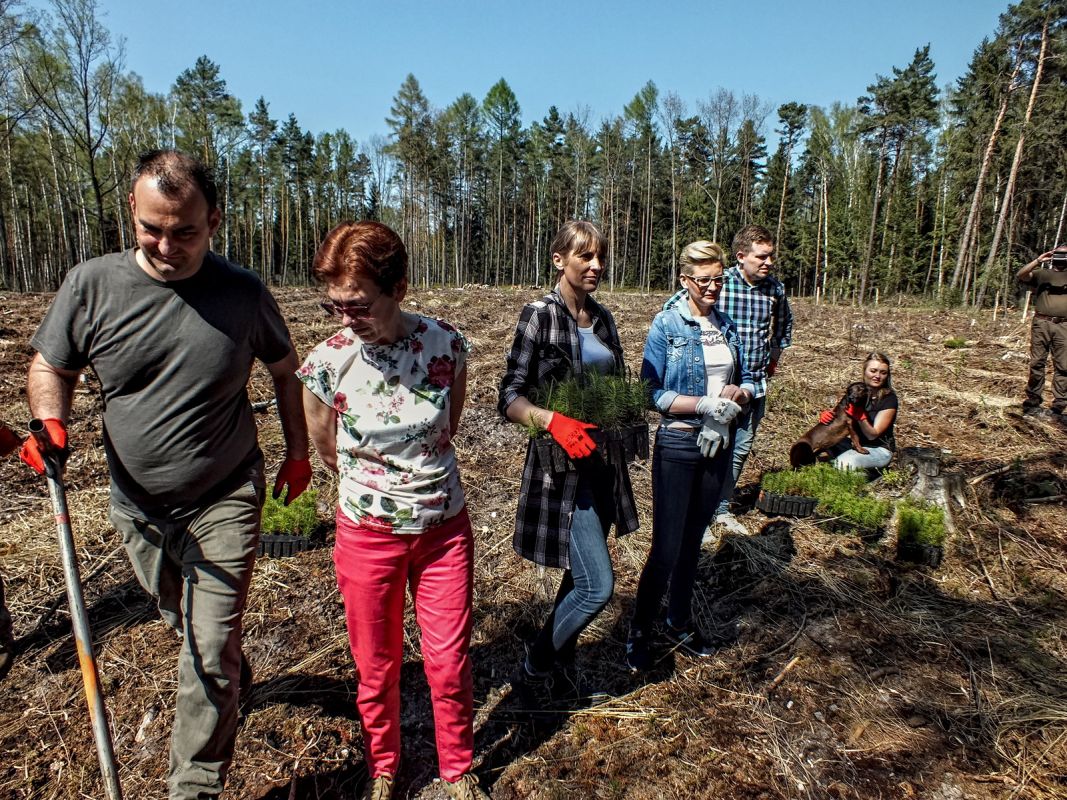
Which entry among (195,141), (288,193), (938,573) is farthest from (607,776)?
(288,193)

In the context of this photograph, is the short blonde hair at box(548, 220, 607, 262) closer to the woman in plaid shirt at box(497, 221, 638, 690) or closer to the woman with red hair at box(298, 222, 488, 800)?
the woman in plaid shirt at box(497, 221, 638, 690)

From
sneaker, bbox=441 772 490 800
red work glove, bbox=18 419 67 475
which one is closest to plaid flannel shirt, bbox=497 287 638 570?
sneaker, bbox=441 772 490 800

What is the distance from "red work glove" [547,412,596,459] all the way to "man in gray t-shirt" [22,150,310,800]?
110 cm

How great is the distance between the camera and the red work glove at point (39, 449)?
1.88m

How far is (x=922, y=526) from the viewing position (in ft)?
13.3

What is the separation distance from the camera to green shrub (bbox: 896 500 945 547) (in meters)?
4.02

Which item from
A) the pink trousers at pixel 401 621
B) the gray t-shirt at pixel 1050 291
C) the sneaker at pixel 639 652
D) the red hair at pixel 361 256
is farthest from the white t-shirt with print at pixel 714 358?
the gray t-shirt at pixel 1050 291

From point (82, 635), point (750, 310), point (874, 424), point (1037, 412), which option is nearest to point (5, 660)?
point (82, 635)

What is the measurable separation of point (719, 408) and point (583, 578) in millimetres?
921

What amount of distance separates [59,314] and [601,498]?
1968mm

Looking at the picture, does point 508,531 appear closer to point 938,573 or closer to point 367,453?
point 367,453

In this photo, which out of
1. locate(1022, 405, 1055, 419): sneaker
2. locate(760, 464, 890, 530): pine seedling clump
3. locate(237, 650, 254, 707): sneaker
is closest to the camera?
locate(237, 650, 254, 707): sneaker

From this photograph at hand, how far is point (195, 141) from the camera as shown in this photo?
95.8 ft

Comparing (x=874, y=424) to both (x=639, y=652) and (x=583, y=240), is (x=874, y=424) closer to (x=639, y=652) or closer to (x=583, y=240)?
(x=639, y=652)
